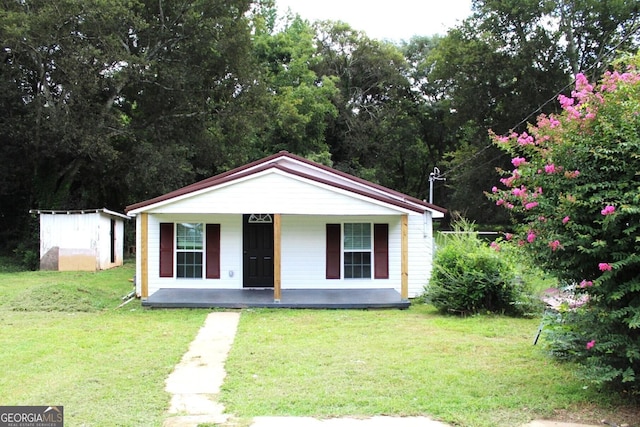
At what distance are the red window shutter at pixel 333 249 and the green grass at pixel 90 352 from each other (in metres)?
3.96

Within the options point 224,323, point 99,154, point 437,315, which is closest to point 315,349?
point 224,323

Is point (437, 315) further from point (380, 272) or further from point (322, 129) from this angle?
point (322, 129)

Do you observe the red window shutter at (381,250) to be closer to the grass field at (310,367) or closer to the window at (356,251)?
the window at (356,251)

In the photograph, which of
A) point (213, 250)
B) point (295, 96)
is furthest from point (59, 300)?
point (295, 96)

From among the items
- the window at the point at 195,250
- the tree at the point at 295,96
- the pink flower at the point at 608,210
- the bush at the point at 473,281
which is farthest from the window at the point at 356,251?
the tree at the point at 295,96

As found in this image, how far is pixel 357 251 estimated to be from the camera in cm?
1325

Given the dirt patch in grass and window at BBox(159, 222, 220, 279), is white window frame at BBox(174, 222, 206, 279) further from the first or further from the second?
the dirt patch in grass

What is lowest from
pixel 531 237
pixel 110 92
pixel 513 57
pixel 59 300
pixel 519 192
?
pixel 59 300

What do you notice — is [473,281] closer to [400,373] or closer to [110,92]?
[400,373]

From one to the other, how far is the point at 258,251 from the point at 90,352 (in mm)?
6410

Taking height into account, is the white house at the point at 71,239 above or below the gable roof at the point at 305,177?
below

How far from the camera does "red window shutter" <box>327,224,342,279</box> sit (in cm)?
1319

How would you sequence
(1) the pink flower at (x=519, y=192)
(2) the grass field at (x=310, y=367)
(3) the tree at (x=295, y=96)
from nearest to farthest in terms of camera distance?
(2) the grass field at (x=310, y=367)
(1) the pink flower at (x=519, y=192)
(3) the tree at (x=295, y=96)

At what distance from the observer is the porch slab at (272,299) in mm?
10852
